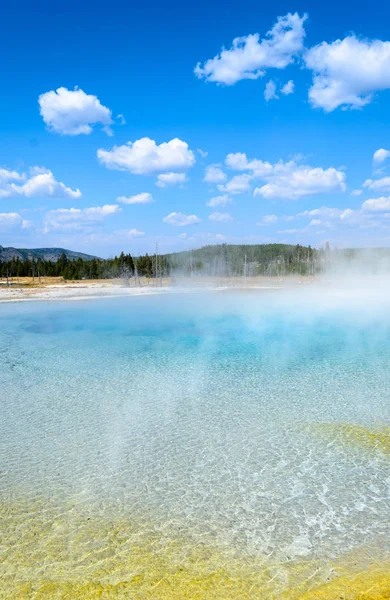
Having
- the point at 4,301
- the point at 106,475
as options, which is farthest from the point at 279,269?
the point at 106,475

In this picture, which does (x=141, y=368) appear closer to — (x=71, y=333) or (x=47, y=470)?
(x=47, y=470)

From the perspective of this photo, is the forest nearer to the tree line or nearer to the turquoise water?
the tree line

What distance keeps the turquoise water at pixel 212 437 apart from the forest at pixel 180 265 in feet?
267

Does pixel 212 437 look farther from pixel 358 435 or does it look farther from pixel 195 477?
pixel 358 435

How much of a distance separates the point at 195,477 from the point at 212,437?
1845 mm

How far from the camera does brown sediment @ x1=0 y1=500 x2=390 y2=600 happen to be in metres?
5.21

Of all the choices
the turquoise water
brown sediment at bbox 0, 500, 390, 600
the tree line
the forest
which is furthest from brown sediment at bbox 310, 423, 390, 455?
the tree line

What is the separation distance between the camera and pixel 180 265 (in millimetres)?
125438

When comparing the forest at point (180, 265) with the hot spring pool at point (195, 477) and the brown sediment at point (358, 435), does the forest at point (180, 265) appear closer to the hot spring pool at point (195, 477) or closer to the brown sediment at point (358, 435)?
the hot spring pool at point (195, 477)

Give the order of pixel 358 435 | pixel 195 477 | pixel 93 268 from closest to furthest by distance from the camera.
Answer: pixel 195 477, pixel 358 435, pixel 93 268

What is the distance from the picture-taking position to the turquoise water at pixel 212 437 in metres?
6.75

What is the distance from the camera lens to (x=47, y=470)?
8.41 m

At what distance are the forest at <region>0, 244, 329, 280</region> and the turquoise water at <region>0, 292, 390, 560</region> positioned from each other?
81.4m

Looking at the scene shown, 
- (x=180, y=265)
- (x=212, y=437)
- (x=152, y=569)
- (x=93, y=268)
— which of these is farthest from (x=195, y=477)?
(x=180, y=265)
